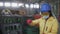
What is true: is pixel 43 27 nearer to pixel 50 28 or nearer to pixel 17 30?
pixel 50 28

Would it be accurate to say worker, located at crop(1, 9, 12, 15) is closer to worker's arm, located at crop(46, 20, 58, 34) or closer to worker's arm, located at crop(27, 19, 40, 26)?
worker's arm, located at crop(27, 19, 40, 26)

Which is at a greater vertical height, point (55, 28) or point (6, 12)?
point (6, 12)

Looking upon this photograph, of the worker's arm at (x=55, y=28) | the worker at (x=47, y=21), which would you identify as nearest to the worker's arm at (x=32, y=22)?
the worker at (x=47, y=21)

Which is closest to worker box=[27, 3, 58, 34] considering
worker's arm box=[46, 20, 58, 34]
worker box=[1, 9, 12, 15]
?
worker's arm box=[46, 20, 58, 34]

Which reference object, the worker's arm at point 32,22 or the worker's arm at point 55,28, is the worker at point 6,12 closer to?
the worker's arm at point 32,22

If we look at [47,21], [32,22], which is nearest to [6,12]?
[32,22]

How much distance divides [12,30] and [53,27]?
393 mm

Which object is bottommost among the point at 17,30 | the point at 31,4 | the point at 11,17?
the point at 17,30

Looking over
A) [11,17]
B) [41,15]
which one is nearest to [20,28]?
[11,17]

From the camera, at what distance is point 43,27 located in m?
1.45

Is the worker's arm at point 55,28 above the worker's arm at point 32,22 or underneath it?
underneath

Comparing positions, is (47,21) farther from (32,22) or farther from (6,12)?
(6,12)

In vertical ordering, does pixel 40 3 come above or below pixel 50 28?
above

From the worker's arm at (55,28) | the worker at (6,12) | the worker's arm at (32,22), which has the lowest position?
the worker's arm at (55,28)
